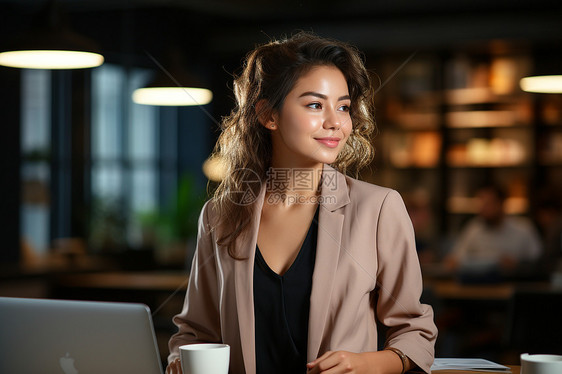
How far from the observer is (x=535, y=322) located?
3.56m

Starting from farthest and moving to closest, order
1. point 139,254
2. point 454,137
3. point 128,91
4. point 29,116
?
1. point 128,91
2. point 29,116
3. point 454,137
4. point 139,254

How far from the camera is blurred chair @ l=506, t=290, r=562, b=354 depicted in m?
3.53

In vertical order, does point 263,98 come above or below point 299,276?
above

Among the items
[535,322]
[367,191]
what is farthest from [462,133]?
[367,191]

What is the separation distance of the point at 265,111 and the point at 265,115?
11 millimetres

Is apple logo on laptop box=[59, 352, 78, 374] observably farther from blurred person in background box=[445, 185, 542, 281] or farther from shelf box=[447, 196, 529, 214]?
shelf box=[447, 196, 529, 214]

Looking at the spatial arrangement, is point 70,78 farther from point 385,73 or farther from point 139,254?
point 385,73

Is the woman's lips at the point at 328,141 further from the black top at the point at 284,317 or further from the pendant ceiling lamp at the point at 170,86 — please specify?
the pendant ceiling lamp at the point at 170,86

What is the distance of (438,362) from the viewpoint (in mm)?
1732

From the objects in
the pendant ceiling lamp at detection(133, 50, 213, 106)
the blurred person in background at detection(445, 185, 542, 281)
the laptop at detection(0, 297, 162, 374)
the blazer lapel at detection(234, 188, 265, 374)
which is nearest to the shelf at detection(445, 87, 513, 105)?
the blurred person in background at detection(445, 185, 542, 281)

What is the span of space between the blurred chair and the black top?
2.30m

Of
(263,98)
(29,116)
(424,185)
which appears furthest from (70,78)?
(263,98)

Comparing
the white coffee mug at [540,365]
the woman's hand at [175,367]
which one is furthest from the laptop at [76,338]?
the white coffee mug at [540,365]

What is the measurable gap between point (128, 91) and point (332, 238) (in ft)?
27.9
